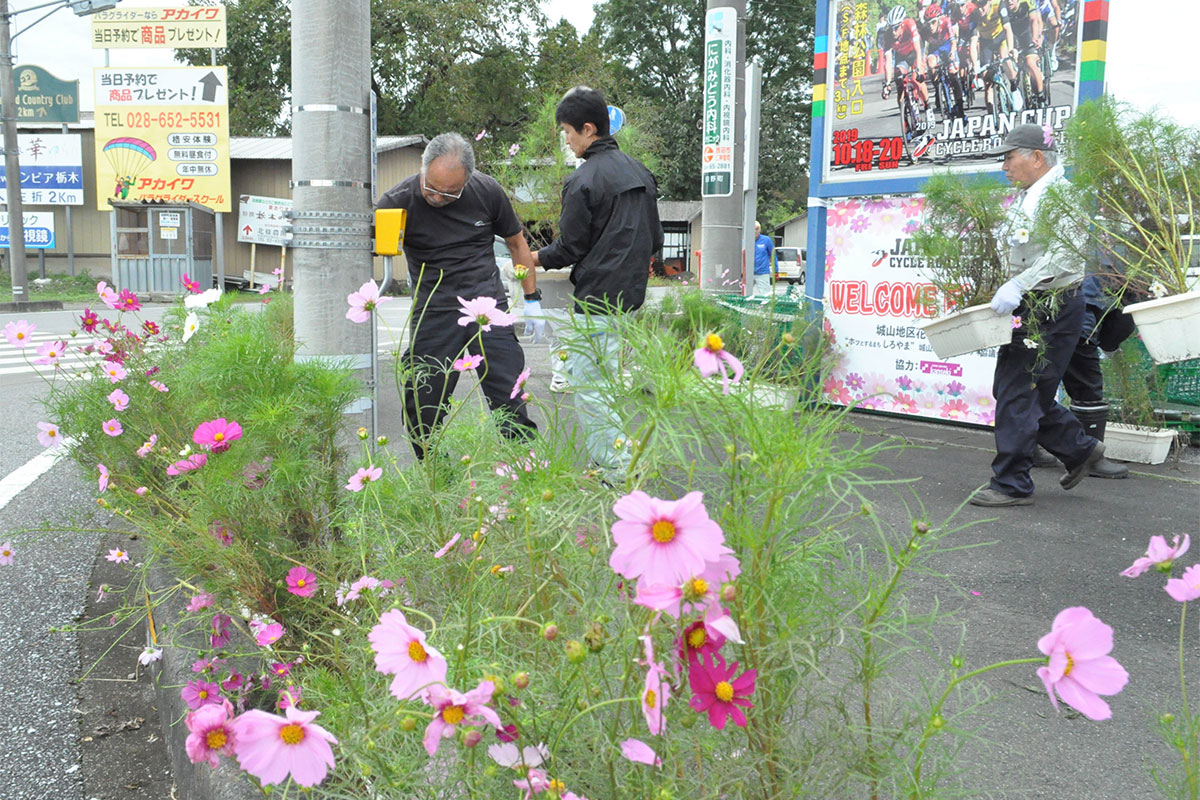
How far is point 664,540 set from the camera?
1184 mm

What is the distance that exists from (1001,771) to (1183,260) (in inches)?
85.3

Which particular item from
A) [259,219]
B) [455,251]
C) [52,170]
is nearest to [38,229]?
[52,170]

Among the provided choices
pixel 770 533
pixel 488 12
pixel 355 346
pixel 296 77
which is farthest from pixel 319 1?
pixel 488 12

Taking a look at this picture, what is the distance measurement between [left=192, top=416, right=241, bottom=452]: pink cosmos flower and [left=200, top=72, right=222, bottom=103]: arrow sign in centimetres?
2725

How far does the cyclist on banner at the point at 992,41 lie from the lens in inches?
250

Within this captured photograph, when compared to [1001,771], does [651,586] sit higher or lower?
higher

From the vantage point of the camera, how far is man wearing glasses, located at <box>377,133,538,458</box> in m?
4.62

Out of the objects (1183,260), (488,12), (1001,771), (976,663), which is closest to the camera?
(1001,771)

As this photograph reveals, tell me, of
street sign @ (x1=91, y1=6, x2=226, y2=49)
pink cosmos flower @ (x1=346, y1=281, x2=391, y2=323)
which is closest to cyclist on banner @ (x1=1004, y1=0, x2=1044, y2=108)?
pink cosmos flower @ (x1=346, y1=281, x2=391, y2=323)

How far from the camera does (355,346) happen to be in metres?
3.83

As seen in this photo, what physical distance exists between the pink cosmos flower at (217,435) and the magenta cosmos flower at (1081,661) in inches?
82.8

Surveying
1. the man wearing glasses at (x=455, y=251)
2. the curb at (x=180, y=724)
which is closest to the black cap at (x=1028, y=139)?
the man wearing glasses at (x=455, y=251)

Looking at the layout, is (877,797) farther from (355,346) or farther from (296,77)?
(296,77)

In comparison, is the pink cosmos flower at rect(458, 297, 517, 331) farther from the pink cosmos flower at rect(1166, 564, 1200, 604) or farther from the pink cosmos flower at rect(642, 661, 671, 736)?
the pink cosmos flower at rect(1166, 564, 1200, 604)
